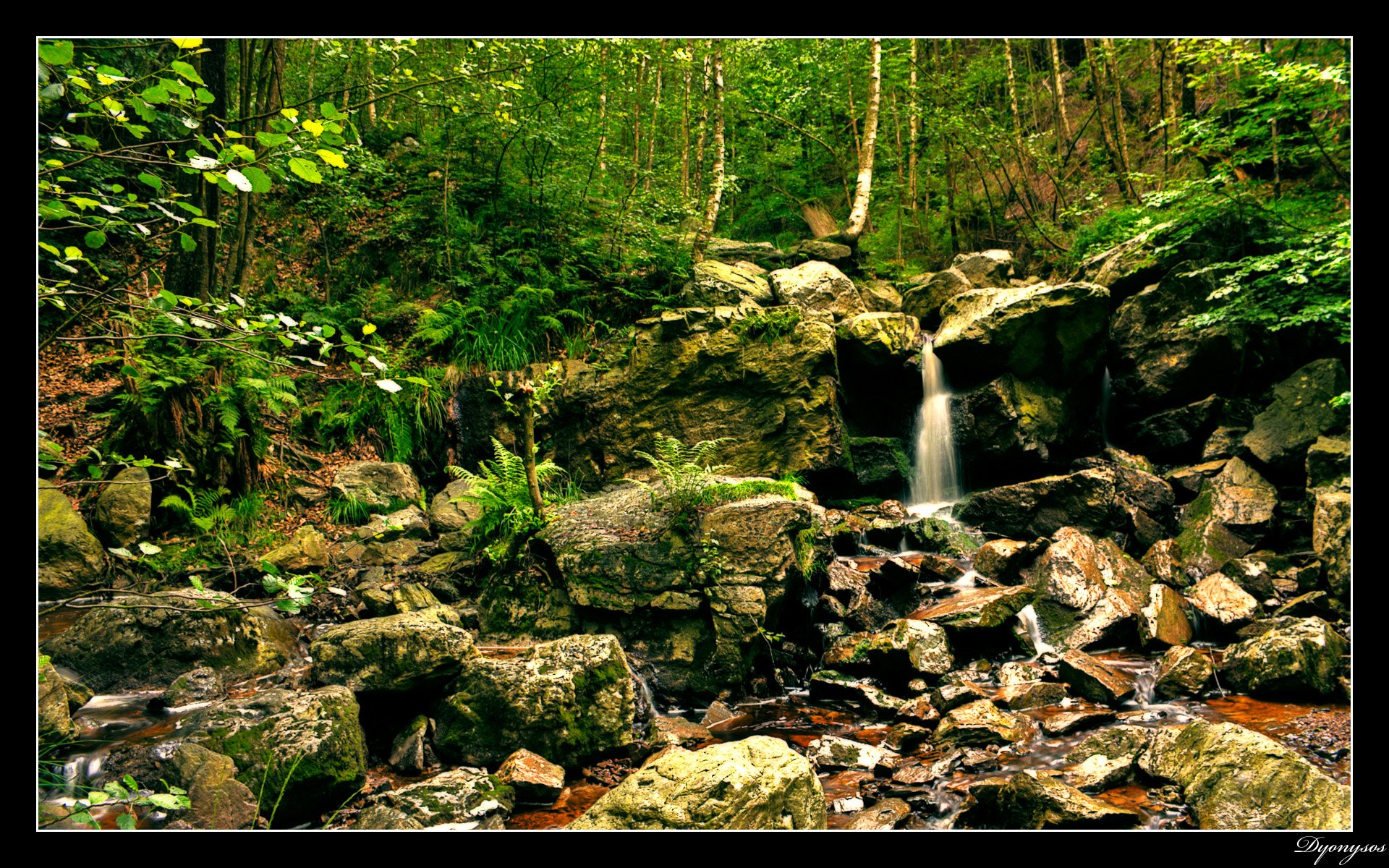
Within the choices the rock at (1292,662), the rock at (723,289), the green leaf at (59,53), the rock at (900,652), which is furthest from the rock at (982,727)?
the rock at (723,289)

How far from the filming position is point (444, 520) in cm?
902

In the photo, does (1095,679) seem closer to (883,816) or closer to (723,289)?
(883,816)

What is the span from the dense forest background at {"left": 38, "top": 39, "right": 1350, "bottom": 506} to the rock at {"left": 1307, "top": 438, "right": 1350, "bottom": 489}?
1578 millimetres

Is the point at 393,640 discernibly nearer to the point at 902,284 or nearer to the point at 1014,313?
the point at 1014,313

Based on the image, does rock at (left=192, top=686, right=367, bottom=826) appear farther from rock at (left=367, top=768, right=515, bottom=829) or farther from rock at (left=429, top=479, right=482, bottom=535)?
rock at (left=429, top=479, right=482, bottom=535)

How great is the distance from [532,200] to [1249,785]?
37.6 ft

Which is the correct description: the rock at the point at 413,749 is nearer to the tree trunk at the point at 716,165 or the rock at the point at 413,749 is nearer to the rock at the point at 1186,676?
the rock at the point at 1186,676

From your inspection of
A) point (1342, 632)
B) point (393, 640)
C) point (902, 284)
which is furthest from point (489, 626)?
point (902, 284)

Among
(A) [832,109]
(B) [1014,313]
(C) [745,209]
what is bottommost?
(B) [1014,313]

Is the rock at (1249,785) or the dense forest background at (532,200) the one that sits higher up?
the dense forest background at (532,200)

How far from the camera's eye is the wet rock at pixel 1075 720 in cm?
502

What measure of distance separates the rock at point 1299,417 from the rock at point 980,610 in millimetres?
4696

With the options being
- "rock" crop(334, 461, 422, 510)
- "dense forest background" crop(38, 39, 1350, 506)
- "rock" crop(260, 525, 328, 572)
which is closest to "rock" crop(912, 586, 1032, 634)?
"dense forest background" crop(38, 39, 1350, 506)
